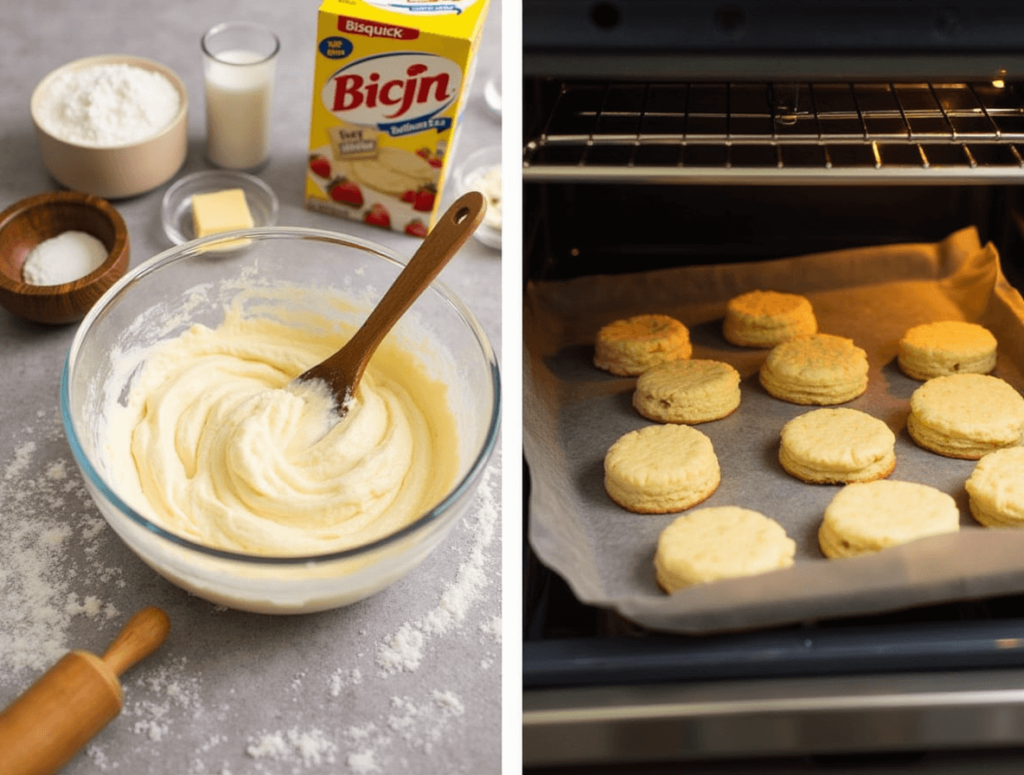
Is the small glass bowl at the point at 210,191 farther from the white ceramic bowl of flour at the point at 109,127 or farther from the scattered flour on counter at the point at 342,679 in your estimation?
the scattered flour on counter at the point at 342,679

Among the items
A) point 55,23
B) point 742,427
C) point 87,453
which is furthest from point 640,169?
point 55,23

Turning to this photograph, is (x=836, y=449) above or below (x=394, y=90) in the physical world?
below

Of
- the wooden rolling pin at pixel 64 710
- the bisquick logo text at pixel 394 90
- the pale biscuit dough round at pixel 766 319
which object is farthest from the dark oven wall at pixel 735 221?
the wooden rolling pin at pixel 64 710

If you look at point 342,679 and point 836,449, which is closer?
point 342,679

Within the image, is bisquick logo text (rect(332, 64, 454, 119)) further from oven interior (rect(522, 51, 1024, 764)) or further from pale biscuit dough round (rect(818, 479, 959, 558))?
pale biscuit dough round (rect(818, 479, 959, 558))

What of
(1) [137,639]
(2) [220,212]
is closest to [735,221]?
(2) [220,212]

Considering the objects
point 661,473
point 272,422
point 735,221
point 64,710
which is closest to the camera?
point 64,710

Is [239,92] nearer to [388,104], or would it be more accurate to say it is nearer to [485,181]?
[388,104]
